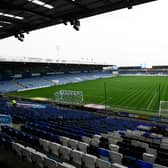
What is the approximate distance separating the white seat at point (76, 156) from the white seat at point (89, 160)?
0.19 metres

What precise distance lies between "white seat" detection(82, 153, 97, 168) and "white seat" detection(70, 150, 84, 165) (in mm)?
191

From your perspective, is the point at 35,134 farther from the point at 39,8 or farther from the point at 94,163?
the point at 39,8

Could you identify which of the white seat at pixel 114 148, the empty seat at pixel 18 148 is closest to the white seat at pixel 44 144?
the empty seat at pixel 18 148

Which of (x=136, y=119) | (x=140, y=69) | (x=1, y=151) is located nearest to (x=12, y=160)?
(x=1, y=151)

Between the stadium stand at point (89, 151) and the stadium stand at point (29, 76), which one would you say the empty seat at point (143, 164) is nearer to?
the stadium stand at point (89, 151)

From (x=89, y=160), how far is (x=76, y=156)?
2.02 ft

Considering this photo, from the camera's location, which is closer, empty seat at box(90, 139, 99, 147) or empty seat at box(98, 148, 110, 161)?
empty seat at box(98, 148, 110, 161)

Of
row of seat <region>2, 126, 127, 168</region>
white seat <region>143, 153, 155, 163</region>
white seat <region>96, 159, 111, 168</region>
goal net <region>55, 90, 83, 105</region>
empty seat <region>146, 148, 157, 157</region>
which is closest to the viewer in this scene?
white seat <region>96, 159, 111, 168</region>

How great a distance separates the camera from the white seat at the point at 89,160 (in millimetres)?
5371

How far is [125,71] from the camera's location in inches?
3477

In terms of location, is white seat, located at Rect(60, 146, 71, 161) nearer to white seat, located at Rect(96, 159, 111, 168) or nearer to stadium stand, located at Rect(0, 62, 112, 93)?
white seat, located at Rect(96, 159, 111, 168)

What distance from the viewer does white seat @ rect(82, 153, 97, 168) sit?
17.6 ft

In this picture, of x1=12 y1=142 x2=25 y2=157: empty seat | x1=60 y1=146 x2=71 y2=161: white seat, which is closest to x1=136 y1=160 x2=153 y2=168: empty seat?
x1=60 y1=146 x2=71 y2=161: white seat

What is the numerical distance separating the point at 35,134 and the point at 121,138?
3.81 metres
